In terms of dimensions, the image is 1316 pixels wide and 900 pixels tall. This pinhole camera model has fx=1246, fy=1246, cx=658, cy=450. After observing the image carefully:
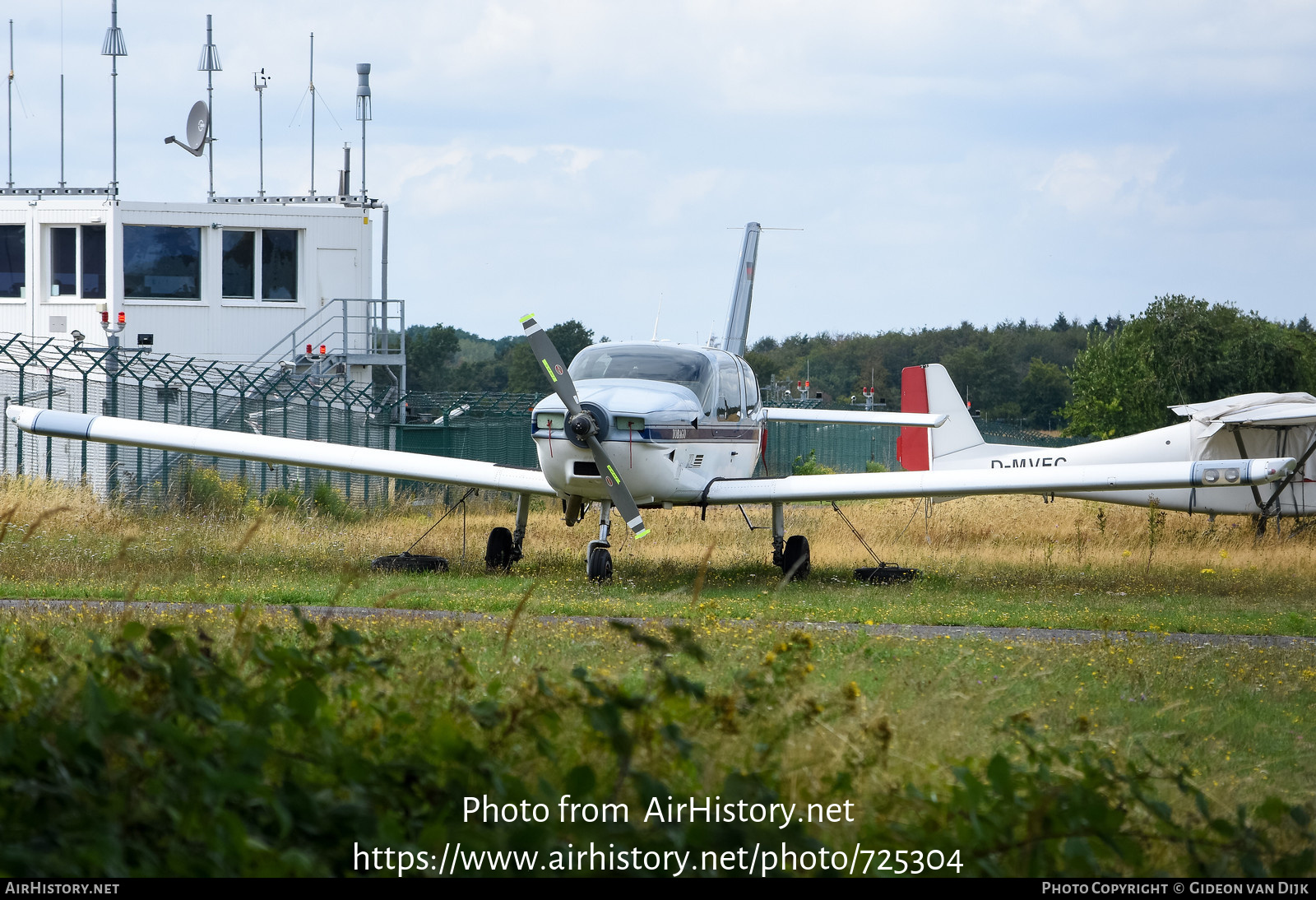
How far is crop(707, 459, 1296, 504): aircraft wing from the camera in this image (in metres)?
13.6

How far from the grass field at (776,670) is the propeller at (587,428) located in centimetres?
81

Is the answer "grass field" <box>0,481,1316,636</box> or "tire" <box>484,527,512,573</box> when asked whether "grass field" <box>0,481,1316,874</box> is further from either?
"tire" <box>484,527,512,573</box>

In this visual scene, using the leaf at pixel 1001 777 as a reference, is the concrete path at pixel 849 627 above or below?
below

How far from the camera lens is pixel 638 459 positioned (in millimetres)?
13383

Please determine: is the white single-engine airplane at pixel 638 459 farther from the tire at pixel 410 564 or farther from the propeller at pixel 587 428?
the tire at pixel 410 564

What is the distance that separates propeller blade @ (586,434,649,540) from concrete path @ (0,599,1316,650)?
292cm

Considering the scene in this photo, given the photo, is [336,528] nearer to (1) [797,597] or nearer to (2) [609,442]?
(2) [609,442]

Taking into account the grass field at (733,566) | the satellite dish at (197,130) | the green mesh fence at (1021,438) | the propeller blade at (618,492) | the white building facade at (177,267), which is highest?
the satellite dish at (197,130)

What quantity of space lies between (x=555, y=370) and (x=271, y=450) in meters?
3.73

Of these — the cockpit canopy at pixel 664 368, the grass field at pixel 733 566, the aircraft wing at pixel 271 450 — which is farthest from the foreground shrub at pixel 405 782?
the cockpit canopy at pixel 664 368

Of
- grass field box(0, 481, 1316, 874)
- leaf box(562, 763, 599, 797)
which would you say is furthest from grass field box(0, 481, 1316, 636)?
leaf box(562, 763, 599, 797)

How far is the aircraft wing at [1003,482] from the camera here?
537 inches

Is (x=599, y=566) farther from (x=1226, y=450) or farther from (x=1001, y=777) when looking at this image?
(x=1226, y=450)
